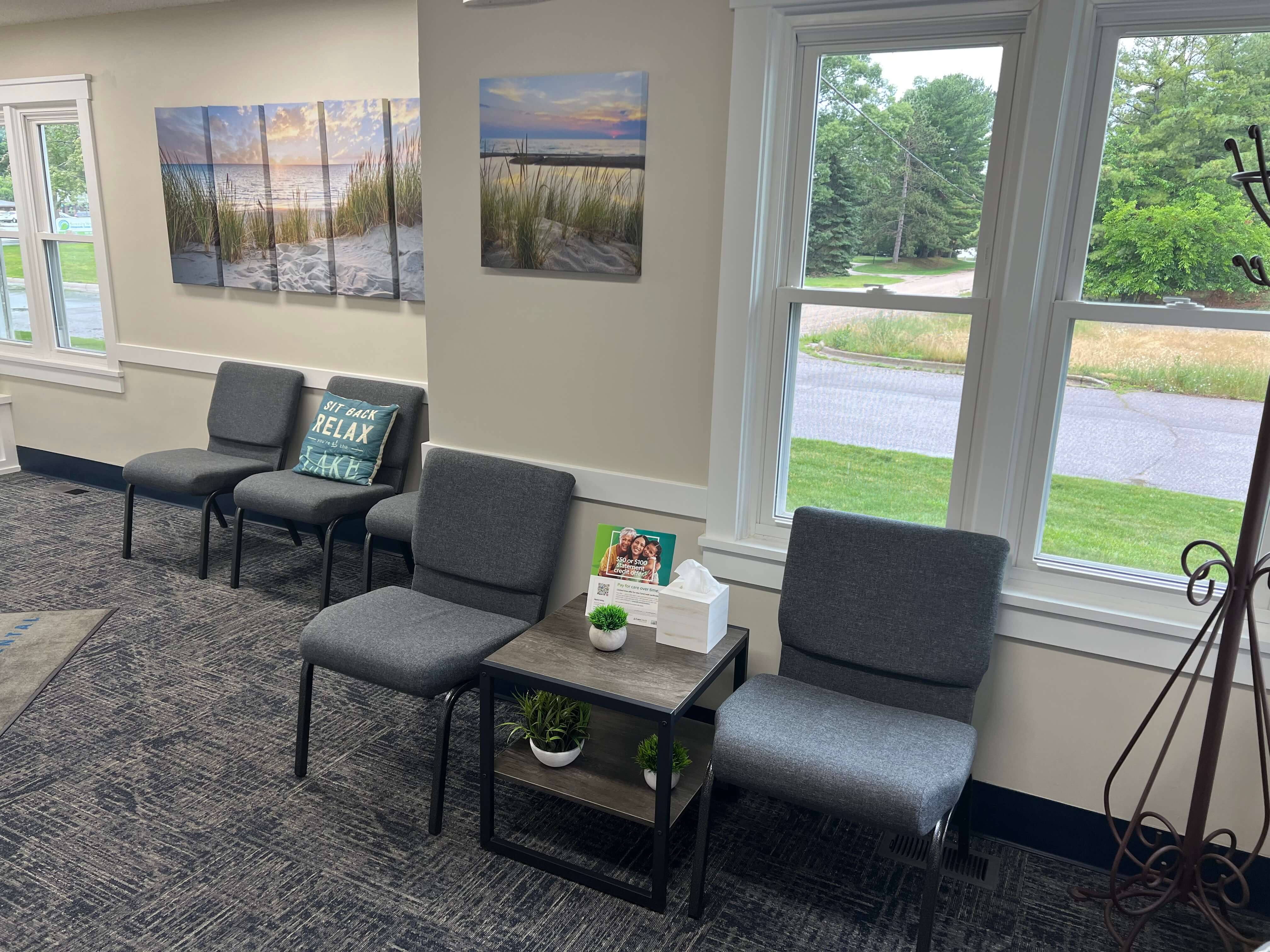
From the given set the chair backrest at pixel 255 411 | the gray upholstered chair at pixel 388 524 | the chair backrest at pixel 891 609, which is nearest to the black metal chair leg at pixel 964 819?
the chair backrest at pixel 891 609

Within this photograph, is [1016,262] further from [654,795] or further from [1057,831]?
[654,795]

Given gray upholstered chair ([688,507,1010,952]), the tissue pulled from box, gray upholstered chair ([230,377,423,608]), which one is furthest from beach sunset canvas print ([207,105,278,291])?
gray upholstered chair ([688,507,1010,952])

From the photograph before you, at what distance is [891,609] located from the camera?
7.21 ft

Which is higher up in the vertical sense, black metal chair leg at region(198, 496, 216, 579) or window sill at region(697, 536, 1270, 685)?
window sill at region(697, 536, 1270, 685)

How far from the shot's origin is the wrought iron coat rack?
179 centimetres

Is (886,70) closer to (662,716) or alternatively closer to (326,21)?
(662,716)

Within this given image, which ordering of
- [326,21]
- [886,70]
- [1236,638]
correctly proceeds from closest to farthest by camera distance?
[1236,638]
[886,70]
[326,21]

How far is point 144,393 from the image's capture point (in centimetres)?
481

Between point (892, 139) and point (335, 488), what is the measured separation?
255 centimetres

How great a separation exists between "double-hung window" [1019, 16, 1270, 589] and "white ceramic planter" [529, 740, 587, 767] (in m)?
1.24

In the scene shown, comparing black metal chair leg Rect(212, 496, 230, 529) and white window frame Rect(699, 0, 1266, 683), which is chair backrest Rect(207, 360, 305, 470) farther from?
white window frame Rect(699, 0, 1266, 683)

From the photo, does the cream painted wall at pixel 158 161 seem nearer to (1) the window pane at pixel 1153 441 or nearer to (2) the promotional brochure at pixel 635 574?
(2) the promotional brochure at pixel 635 574

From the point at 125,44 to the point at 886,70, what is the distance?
3.89 meters

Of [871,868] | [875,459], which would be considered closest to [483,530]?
[875,459]
